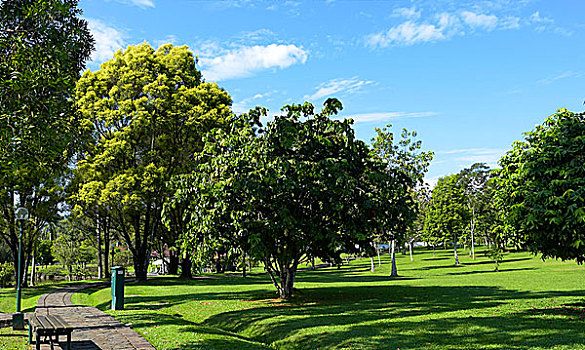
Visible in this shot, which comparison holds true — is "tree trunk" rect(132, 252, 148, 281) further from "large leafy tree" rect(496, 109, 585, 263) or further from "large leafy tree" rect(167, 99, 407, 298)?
"large leafy tree" rect(496, 109, 585, 263)

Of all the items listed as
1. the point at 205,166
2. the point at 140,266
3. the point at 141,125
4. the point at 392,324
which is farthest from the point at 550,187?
the point at 140,266

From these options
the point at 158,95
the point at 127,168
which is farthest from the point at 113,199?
the point at 158,95

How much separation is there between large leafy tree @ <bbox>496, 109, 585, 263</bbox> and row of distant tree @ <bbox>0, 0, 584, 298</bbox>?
45 mm

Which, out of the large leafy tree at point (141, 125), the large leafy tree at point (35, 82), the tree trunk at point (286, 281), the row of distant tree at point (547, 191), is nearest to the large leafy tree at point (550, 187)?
the row of distant tree at point (547, 191)

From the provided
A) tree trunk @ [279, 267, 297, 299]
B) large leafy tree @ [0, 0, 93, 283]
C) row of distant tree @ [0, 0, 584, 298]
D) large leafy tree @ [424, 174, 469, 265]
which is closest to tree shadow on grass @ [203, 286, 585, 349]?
tree trunk @ [279, 267, 297, 299]

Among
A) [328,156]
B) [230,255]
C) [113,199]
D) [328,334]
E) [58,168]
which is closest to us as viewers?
[328,334]

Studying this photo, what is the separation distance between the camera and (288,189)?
16500 mm

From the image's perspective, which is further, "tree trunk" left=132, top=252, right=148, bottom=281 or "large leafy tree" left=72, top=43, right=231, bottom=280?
"tree trunk" left=132, top=252, right=148, bottom=281

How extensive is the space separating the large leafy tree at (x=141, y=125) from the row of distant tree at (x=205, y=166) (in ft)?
0.32

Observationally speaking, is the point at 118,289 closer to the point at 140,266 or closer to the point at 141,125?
the point at 141,125

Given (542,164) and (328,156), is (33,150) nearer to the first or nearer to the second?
(328,156)

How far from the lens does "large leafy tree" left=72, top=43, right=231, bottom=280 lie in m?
29.6

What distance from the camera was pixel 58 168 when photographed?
14.1m

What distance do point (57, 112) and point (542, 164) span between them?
13.0m
